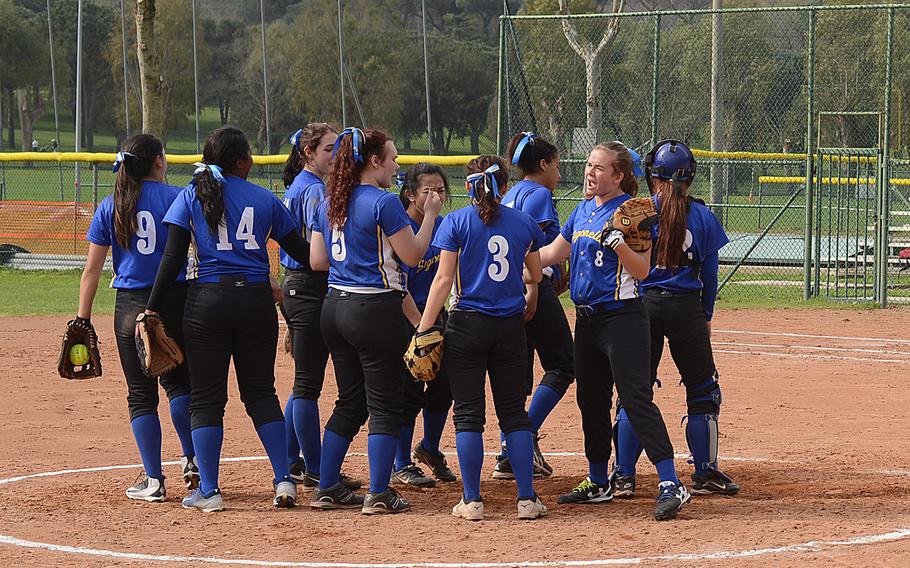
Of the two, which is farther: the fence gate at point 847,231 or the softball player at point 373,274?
the fence gate at point 847,231

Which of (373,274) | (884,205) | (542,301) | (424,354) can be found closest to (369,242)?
(373,274)

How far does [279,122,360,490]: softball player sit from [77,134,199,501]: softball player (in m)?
0.61

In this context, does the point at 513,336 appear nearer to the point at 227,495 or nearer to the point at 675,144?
the point at 675,144

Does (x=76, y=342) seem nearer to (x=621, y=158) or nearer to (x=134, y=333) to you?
(x=134, y=333)

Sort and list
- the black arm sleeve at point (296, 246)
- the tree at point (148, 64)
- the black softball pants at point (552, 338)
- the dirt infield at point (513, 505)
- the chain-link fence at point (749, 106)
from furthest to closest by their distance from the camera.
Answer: the tree at point (148, 64) → the chain-link fence at point (749, 106) → the black softball pants at point (552, 338) → the black arm sleeve at point (296, 246) → the dirt infield at point (513, 505)

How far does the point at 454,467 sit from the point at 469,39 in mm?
65786

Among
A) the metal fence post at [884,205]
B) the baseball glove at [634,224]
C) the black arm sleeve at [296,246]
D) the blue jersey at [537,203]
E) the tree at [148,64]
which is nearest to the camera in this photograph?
the baseball glove at [634,224]

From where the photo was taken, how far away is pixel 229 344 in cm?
641

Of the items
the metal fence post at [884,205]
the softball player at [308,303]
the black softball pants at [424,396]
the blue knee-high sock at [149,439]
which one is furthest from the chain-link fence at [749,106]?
the blue knee-high sock at [149,439]

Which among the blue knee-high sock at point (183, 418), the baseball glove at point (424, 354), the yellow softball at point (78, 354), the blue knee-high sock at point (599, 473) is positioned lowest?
the blue knee-high sock at point (599, 473)

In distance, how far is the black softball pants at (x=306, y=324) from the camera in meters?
6.76

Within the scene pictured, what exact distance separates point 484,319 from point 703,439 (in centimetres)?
159

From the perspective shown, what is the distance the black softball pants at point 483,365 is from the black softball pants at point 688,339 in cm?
81

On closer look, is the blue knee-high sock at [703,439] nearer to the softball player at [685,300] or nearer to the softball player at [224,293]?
the softball player at [685,300]
